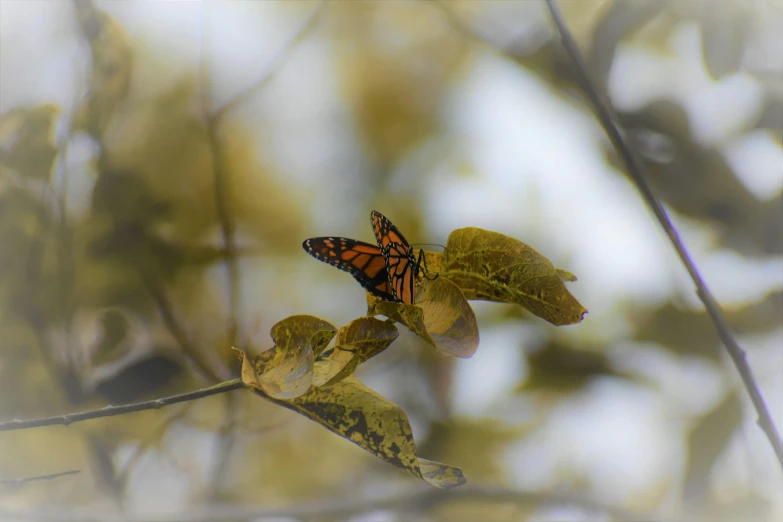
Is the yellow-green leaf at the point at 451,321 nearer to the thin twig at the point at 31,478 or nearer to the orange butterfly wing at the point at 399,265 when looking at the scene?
the orange butterfly wing at the point at 399,265

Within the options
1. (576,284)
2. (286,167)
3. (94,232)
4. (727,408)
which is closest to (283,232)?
(286,167)

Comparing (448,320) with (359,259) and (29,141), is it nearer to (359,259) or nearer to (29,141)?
(359,259)

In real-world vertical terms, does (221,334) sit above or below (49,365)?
above

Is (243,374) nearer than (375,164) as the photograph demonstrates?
Yes

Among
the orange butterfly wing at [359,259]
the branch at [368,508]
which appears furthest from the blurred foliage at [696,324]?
the orange butterfly wing at [359,259]

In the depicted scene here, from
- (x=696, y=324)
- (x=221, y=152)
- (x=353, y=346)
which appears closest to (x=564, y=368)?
(x=696, y=324)

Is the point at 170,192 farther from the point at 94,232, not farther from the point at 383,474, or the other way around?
the point at 383,474

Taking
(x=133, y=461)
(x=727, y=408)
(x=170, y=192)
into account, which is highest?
(x=727, y=408)
